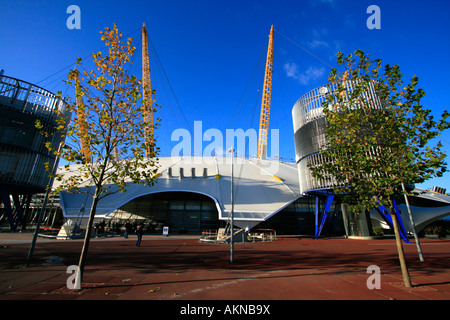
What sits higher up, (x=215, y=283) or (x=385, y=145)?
(x=385, y=145)

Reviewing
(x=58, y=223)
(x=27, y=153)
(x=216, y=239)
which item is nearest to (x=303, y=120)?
(x=216, y=239)

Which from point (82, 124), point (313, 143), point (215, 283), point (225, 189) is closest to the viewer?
point (215, 283)

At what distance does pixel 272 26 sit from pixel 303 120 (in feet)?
198

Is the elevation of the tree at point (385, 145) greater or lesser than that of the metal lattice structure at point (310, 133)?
lesser

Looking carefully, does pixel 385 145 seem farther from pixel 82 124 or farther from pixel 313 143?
pixel 313 143

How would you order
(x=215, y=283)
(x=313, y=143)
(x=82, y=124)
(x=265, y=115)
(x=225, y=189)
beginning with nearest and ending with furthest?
1. (x=215, y=283)
2. (x=82, y=124)
3. (x=313, y=143)
4. (x=225, y=189)
5. (x=265, y=115)

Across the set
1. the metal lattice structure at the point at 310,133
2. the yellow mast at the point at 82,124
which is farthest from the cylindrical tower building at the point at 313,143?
the yellow mast at the point at 82,124

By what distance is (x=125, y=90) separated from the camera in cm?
862

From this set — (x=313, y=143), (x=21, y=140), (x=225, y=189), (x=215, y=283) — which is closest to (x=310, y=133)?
(x=313, y=143)

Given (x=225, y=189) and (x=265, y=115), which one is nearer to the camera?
(x=225, y=189)

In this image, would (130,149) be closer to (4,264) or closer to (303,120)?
(4,264)

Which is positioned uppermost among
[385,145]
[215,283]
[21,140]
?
[21,140]

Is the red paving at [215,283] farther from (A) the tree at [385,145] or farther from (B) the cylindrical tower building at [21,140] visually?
(B) the cylindrical tower building at [21,140]
